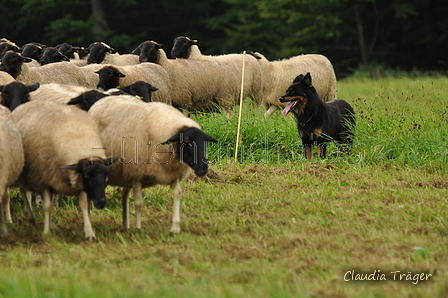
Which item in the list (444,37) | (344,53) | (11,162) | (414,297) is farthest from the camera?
(344,53)

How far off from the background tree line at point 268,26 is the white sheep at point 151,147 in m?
24.3

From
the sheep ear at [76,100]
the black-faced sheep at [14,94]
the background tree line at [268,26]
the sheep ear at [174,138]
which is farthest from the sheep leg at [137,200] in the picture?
the background tree line at [268,26]

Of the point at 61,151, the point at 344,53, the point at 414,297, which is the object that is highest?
the point at 61,151

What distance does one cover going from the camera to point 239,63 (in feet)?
44.6

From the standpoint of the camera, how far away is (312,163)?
9016 mm

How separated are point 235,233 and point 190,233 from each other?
44cm

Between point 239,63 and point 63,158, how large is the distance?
26.6 feet

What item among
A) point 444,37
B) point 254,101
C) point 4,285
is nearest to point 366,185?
point 4,285

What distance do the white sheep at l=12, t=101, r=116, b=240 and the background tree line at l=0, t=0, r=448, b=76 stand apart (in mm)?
24378

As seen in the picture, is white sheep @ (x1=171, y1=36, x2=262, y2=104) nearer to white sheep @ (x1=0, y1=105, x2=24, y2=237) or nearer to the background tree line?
white sheep @ (x1=0, y1=105, x2=24, y2=237)

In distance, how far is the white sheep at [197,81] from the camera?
1229cm

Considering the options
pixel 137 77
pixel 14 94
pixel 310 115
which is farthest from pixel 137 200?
pixel 137 77

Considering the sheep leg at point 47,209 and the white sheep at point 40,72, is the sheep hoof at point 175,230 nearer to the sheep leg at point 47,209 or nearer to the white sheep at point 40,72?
the sheep leg at point 47,209

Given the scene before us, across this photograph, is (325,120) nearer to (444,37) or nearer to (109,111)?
(109,111)
